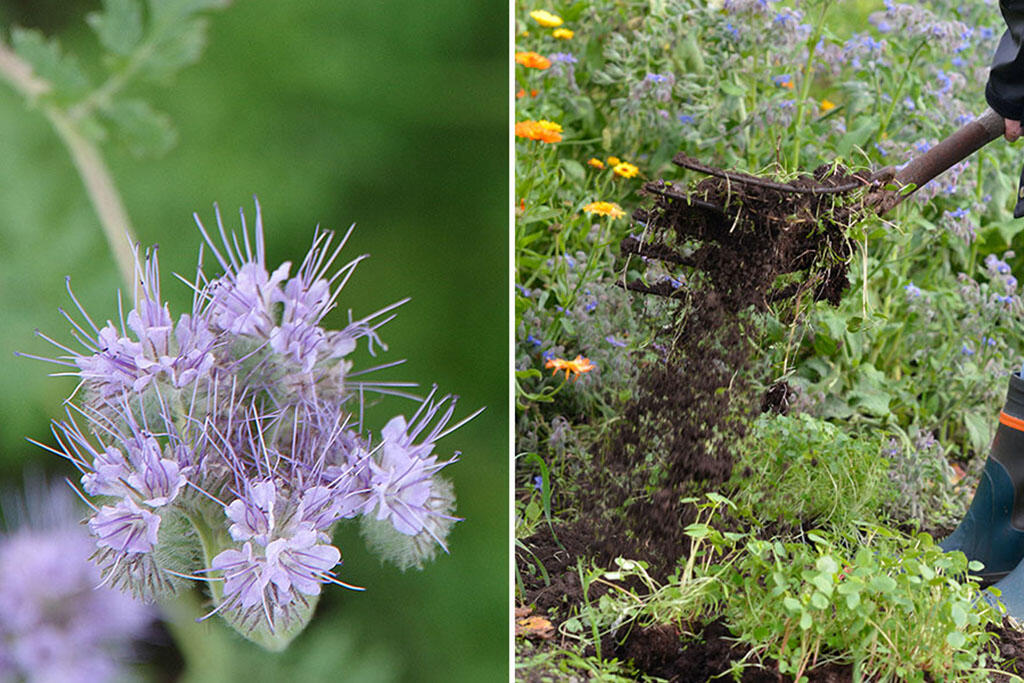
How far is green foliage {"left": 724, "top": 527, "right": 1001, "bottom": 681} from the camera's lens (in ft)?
6.14

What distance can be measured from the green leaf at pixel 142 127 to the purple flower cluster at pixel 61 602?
50 centimetres

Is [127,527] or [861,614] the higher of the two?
[127,527]

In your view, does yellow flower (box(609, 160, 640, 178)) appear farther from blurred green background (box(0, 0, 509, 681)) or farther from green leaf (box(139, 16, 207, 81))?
green leaf (box(139, 16, 207, 81))

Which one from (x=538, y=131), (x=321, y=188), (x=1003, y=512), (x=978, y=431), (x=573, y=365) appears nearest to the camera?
(x=321, y=188)

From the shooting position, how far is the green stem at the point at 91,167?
4.69ft

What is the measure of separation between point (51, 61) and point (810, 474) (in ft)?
6.05

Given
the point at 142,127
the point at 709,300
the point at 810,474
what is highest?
the point at 142,127

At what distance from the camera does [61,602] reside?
153 centimetres

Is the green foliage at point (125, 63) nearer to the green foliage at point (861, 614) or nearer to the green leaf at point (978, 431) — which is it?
the green foliage at point (861, 614)

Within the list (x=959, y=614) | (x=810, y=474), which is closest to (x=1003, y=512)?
(x=810, y=474)

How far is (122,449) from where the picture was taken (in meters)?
1.50

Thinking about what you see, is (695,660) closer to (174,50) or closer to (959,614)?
(959,614)

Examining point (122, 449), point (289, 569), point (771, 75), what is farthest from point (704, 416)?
point (771, 75)

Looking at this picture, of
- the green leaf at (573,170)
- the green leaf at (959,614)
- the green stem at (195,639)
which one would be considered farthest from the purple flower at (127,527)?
the green leaf at (573,170)
